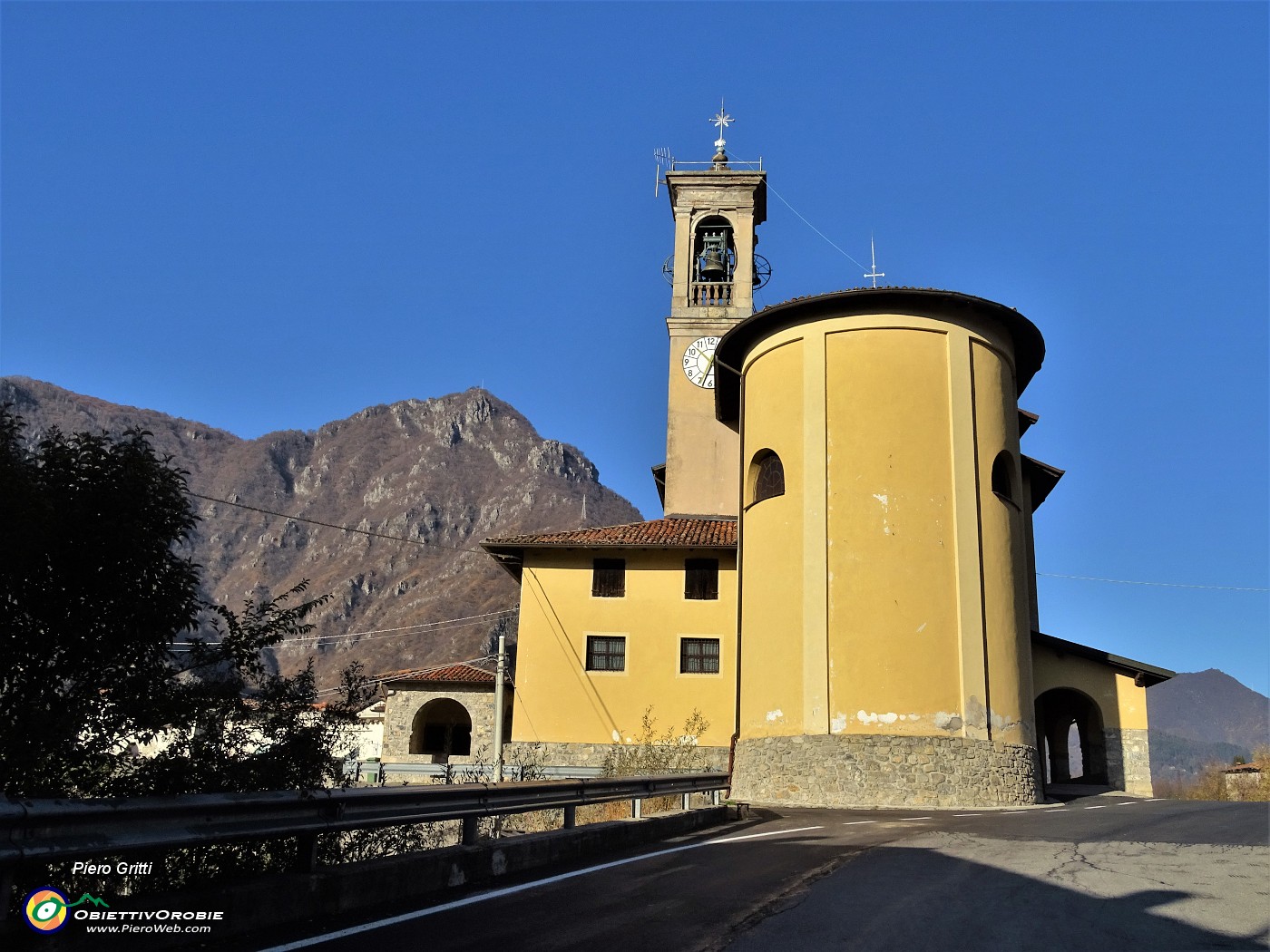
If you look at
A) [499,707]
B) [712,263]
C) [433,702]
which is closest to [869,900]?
[499,707]

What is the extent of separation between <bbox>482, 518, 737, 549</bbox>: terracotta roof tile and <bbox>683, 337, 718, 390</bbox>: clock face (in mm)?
6550

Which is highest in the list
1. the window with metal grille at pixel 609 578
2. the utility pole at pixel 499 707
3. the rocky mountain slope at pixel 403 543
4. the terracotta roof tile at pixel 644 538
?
the rocky mountain slope at pixel 403 543

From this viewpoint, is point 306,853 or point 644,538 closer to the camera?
point 306,853

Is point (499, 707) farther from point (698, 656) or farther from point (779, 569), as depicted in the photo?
point (779, 569)

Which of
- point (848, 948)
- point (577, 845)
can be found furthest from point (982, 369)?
point (848, 948)

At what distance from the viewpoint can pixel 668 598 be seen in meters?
29.0

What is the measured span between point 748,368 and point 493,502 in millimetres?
160388

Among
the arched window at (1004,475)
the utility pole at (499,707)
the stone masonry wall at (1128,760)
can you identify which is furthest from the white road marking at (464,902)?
the stone masonry wall at (1128,760)

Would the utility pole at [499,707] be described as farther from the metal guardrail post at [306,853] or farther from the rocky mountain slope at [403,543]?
the rocky mountain slope at [403,543]

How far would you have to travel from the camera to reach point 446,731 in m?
45.6

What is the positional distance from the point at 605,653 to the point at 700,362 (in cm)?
1170

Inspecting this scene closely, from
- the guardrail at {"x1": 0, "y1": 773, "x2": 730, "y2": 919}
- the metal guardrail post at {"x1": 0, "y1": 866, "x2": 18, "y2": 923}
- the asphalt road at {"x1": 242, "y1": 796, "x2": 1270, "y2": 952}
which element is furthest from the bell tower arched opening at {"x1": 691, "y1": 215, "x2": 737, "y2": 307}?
the metal guardrail post at {"x1": 0, "y1": 866, "x2": 18, "y2": 923}

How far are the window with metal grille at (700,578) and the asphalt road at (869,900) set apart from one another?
1676 centimetres

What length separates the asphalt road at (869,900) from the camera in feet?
20.4
